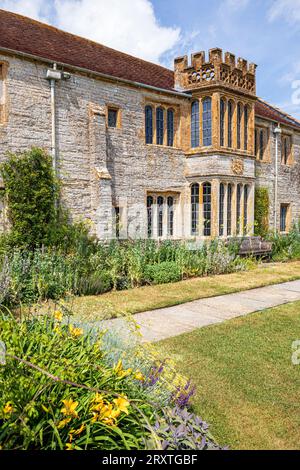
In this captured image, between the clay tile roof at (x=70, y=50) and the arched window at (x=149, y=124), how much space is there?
0.97m

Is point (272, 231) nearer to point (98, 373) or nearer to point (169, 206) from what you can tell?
point (169, 206)

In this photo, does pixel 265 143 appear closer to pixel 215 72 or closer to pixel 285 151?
pixel 285 151

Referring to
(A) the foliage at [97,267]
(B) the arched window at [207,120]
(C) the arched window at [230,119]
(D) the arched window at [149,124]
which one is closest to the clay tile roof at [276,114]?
(C) the arched window at [230,119]

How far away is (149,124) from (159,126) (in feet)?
1.72

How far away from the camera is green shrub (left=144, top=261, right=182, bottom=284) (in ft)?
34.3

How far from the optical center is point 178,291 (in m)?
9.33

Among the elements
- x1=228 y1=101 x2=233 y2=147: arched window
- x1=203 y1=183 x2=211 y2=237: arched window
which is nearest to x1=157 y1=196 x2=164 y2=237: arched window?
x1=203 y1=183 x2=211 y2=237: arched window

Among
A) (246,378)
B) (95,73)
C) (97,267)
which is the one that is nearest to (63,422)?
(246,378)

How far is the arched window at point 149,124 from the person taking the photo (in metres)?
14.8

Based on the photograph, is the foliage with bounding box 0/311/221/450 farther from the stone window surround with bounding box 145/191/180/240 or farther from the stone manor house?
the stone window surround with bounding box 145/191/180/240

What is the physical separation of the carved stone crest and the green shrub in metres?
6.16

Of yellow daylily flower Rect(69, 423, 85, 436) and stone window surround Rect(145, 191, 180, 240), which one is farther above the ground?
stone window surround Rect(145, 191, 180, 240)

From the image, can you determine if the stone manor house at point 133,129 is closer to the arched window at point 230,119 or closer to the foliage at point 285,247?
the arched window at point 230,119

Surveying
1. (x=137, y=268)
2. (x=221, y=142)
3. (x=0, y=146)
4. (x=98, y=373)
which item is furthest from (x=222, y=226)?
(x=98, y=373)
